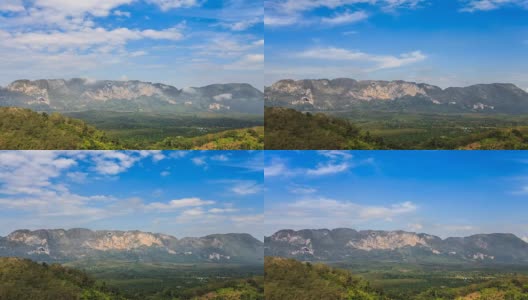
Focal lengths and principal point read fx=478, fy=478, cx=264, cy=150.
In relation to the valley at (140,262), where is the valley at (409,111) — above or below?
above

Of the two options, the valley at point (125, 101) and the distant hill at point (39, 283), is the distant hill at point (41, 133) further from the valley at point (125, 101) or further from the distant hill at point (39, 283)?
the valley at point (125, 101)

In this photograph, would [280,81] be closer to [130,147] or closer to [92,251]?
[130,147]

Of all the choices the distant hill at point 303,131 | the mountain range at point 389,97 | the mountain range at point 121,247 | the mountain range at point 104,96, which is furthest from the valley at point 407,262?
the mountain range at point 104,96

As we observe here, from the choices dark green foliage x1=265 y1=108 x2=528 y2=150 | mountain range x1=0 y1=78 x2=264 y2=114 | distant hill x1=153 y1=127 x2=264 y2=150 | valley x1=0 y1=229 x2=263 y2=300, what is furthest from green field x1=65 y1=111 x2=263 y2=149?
mountain range x1=0 y1=78 x2=264 y2=114

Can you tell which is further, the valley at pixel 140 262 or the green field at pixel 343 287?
the valley at pixel 140 262

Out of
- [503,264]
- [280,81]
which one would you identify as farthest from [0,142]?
[503,264]

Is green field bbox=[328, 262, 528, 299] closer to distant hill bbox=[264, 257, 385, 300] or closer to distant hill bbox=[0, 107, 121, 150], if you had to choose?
distant hill bbox=[264, 257, 385, 300]
